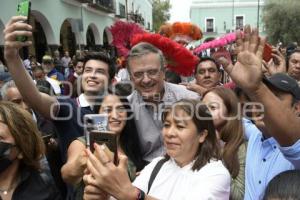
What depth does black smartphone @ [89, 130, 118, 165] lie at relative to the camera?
1591 millimetres

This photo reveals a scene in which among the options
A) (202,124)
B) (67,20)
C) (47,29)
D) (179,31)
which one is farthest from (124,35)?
(67,20)

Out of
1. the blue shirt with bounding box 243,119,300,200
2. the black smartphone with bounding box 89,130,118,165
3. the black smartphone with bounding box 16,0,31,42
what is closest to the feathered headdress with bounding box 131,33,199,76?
the blue shirt with bounding box 243,119,300,200

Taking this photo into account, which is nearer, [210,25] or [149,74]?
[149,74]

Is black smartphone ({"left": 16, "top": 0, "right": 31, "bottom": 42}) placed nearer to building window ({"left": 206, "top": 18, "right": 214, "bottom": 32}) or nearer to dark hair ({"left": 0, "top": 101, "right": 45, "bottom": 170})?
dark hair ({"left": 0, "top": 101, "right": 45, "bottom": 170})

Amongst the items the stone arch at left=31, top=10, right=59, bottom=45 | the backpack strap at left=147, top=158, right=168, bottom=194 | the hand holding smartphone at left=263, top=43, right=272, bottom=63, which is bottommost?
the backpack strap at left=147, top=158, right=168, bottom=194

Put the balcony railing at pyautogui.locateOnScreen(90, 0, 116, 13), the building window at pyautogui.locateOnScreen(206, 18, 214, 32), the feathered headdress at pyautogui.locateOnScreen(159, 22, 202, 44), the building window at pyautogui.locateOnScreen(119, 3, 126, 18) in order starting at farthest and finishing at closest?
the building window at pyautogui.locateOnScreen(206, 18, 214, 32)
the building window at pyautogui.locateOnScreen(119, 3, 126, 18)
the balcony railing at pyautogui.locateOnScreen(90, 0, 116, 13)
the feathered headdress at pyautogui.locateOnScreen(159, 22, 202, 44)

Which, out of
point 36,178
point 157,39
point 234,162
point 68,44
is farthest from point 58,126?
point 68,44

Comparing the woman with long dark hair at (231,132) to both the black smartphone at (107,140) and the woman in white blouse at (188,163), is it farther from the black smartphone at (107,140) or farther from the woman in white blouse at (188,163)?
the black smartphone at (107,140)

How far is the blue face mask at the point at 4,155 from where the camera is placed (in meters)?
2.00

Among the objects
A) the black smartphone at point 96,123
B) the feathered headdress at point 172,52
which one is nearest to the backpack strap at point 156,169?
the black smartphone at point 96,123

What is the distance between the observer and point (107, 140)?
1.60 meters

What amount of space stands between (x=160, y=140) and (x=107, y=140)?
137cm

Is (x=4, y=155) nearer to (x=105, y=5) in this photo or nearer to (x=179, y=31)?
(x=179, y=31)

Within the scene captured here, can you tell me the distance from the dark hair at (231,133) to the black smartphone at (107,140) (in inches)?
47.5
